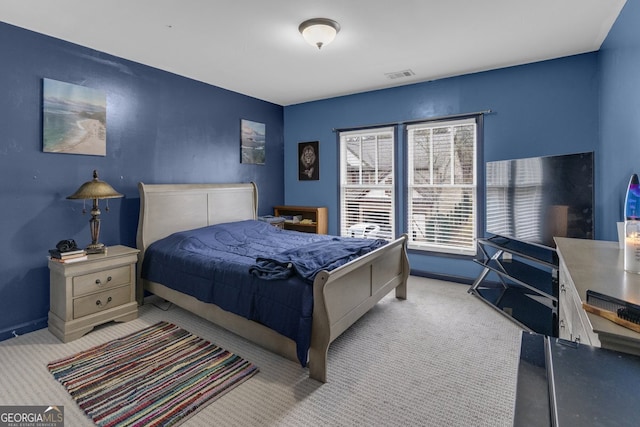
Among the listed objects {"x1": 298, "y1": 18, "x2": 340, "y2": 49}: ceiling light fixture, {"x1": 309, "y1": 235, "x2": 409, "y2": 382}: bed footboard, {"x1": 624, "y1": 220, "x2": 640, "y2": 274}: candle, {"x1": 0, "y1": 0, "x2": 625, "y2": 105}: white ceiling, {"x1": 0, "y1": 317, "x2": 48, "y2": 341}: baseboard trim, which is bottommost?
{"x1": 0, "y1": 317, "x2": 48, "y2": 341}: baseboard trim

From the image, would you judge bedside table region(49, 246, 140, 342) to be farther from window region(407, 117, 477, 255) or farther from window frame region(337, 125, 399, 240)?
window region(407, 117, 477, 255)

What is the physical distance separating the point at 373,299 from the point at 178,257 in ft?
6.04

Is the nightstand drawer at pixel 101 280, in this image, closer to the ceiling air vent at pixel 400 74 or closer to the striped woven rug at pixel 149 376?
the striped woven rug at pixel 149 376

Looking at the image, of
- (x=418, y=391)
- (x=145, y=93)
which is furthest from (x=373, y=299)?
(x=145, y=93)

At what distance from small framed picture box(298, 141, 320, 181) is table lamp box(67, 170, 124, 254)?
2.87 m

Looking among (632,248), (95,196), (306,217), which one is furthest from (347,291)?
(306,217)

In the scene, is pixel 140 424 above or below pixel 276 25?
below

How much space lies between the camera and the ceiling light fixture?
104 inches

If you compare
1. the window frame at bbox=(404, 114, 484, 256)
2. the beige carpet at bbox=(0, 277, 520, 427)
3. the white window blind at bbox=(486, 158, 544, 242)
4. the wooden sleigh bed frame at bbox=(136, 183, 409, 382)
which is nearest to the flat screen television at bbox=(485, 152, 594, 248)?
the white window blind at bbox=(486, 158, 544, 242)

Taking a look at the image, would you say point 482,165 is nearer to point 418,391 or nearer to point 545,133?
point 545,133

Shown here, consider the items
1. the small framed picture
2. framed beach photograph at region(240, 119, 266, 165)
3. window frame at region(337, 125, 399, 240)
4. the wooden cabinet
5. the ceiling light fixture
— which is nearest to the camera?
the ceiling light fixture

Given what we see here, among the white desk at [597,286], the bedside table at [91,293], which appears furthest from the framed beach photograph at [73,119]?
the white desk at [597,286]

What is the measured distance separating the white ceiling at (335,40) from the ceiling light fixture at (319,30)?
0.07 meters

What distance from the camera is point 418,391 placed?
2.05 m
